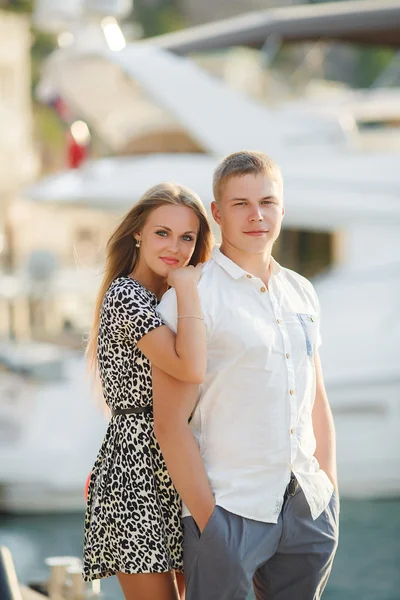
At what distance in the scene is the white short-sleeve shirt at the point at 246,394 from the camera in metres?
2.12

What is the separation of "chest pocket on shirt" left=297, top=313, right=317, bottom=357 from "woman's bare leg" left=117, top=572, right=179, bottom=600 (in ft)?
1.85

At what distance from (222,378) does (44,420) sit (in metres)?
5.43

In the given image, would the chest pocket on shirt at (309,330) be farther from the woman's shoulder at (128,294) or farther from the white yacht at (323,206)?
the white yacht at (323,206)

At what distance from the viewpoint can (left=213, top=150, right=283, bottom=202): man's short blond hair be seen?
2146 millimetres

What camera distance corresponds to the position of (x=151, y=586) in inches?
86.4

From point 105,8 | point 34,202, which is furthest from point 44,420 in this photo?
point 105,8

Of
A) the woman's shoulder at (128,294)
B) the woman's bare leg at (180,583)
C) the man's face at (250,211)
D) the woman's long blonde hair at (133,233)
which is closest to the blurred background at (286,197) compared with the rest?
the woman's bare leg at (180,583)

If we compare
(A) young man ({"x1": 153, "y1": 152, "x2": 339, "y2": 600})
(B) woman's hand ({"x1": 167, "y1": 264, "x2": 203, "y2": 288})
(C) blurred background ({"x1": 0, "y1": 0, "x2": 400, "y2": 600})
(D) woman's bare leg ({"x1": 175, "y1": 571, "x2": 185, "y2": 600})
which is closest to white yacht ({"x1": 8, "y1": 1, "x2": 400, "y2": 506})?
(C) blurred background ({"x1": 0, "y1": 0, "x2": 400, "y2": 600})

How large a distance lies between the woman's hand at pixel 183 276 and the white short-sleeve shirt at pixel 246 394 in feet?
0.07

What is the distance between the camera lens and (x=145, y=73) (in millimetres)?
8148

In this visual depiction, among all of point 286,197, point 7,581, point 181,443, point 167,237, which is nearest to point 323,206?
point 286,197

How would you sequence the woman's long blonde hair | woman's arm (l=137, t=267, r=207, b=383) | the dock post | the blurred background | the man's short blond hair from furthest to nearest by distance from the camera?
the blurred background → the dock post → the woman's long blonde hair → the man's short blond hair → woman's arm (l=137, t=267, r=207, b=383)

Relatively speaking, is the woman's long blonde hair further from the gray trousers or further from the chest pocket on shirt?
the gray trousers

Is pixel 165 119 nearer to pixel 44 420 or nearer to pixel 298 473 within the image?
Answer: pixel 44 420
